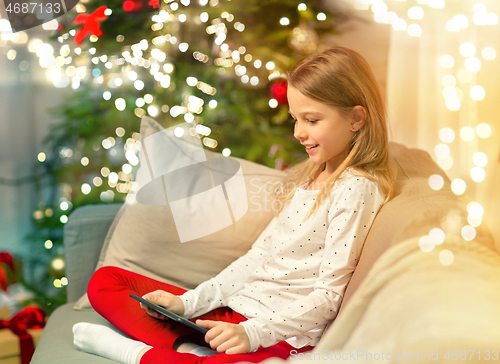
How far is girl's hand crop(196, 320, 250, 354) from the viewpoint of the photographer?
64cm

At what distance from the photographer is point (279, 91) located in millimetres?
1502

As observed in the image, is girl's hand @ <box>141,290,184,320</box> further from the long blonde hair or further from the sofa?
the long blonde hair

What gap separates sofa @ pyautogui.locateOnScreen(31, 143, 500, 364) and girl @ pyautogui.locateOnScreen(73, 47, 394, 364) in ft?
0.13

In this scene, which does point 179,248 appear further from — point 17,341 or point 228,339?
point 17,341

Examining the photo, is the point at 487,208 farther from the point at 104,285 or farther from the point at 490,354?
the point at 104,285

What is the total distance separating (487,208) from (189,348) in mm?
641

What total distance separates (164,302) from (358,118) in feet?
1.82

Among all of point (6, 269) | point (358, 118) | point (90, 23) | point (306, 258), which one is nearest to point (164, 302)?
point (306, 258)

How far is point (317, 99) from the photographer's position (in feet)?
2.52

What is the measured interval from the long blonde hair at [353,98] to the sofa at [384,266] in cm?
7

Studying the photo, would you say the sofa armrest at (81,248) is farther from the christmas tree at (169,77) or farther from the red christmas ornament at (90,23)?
the red christmas ornament at (90,23)

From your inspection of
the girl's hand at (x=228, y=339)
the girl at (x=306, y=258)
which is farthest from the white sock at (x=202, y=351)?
the girl's hand at (x=228, y=339)

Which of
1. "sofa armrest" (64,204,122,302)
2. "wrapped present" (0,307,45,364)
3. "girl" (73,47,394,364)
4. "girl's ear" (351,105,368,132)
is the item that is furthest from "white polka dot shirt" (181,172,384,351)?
"wrapped present" (0,307,45,364)

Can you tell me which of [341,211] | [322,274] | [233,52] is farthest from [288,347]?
[233,52]
